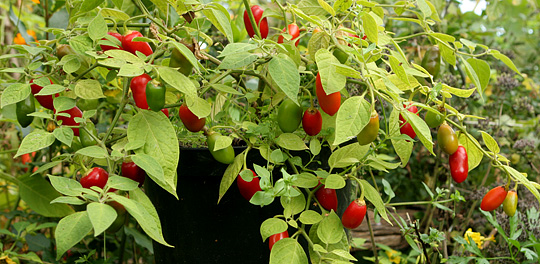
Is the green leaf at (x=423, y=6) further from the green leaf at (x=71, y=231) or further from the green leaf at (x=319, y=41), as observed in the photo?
the green leaf at (x=71, y=231)

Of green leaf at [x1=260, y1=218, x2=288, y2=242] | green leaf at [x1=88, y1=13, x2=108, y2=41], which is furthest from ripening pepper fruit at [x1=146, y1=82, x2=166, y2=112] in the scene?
green leaf at [x1=260, y1=218, x2=288, y2=242]

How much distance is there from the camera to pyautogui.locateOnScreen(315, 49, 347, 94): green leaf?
1.97 feet

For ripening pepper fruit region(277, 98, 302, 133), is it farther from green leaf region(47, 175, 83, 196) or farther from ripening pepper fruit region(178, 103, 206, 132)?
green leaf region(47, 175, 83, 196)

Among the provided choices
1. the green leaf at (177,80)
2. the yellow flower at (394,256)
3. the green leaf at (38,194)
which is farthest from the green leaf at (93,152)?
the yellow flower at (394,256)

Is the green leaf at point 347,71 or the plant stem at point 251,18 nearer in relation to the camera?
the green leaf at point 347,71

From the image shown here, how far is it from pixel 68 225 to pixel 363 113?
370 millimetres

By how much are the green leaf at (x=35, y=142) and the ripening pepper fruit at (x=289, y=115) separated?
1.07ft

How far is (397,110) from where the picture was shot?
2.14ft

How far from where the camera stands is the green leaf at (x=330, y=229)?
0.69 metres

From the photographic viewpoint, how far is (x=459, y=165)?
2.41 feet

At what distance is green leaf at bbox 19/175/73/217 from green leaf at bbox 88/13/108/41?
0.50 m

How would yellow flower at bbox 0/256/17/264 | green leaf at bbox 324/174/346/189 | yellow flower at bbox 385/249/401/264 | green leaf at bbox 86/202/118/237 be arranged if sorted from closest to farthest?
green leaf at bbox 86/202/118/237 → green leaf at bbox 324/174/346/189 → yellow flower at bbox 0/256/17/264 → yellow flower at bbox 385/249/401/264

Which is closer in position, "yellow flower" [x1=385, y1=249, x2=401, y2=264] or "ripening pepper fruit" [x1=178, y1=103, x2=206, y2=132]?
"ripening pepper fruit" [x1=178, y1=103, x2=206, y2=132]

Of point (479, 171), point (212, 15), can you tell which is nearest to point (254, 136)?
point (212, 15)
